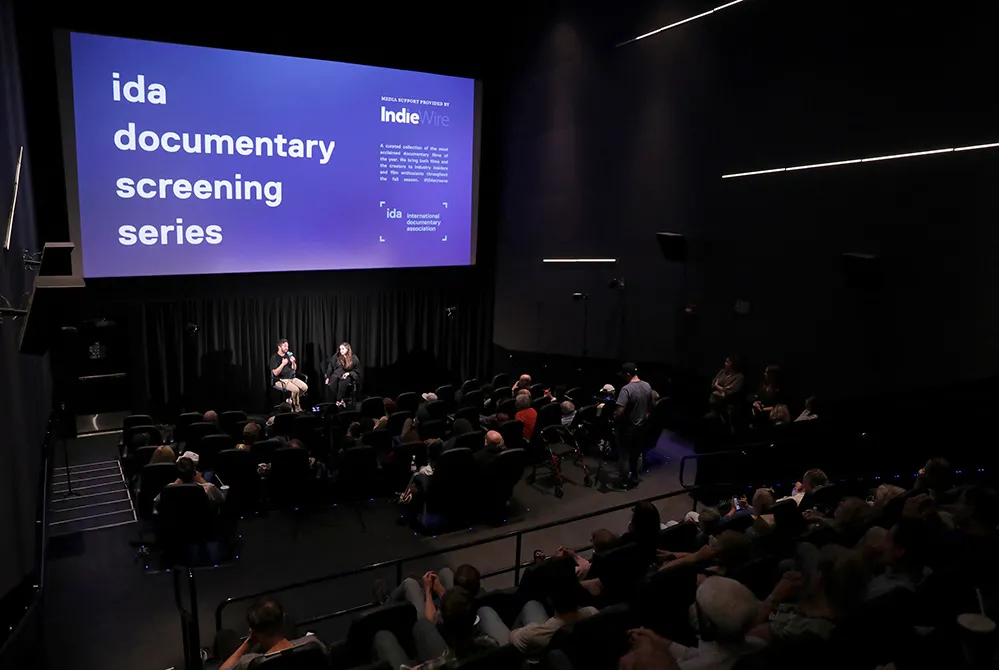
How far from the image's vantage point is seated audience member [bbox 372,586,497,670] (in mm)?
2936

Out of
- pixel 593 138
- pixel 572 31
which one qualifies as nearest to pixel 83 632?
pixel 593 138

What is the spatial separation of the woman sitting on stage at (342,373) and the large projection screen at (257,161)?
1.46m

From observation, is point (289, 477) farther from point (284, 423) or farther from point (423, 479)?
point (423, 479)

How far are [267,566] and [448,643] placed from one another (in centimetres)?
340

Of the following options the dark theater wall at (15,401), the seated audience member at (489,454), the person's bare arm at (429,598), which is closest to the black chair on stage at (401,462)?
the seated audience member at (489,454)

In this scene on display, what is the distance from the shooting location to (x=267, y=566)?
5855 mm

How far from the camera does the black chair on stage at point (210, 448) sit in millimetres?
6781

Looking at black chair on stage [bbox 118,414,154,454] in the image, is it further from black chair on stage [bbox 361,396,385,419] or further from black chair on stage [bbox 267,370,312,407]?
black chair on stage [bbox 267,370,312,407]

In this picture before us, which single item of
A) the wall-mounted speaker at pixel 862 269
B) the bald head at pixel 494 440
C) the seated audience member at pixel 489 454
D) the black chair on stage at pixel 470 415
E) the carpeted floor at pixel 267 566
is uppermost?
the wall-mounted speaker at pixel 862 269

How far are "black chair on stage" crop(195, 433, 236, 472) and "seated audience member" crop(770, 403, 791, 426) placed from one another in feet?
20.1

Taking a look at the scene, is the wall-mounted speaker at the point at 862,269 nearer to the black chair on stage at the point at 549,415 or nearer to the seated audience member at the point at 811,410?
the seated audience member at the point at 811,410

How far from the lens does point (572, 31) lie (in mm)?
11180

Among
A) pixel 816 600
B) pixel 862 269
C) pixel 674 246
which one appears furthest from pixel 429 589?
pixel 674 246

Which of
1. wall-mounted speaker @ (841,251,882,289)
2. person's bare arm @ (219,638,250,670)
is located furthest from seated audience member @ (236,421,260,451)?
wall-mounted speaker @ (841,251,882,289)
